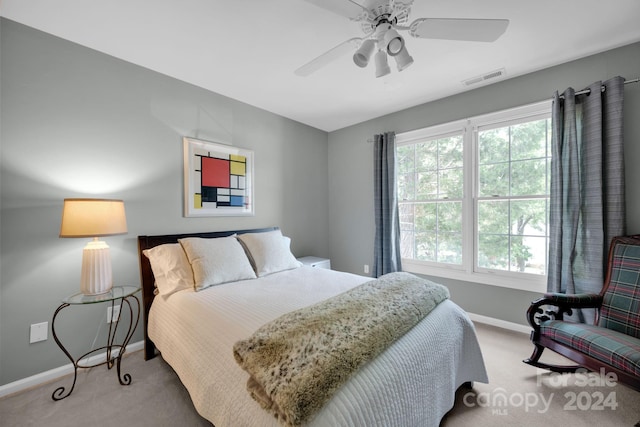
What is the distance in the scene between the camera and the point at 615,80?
→ 79.3 inches

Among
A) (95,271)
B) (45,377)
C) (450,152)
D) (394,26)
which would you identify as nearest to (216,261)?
(95,271)

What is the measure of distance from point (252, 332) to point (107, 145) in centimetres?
204

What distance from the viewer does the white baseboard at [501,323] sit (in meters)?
2.55

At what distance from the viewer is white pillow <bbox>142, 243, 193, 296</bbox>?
204cm

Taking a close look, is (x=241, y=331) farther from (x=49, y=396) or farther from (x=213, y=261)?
(x=49, y=396)

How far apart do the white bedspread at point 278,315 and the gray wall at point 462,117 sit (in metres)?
1.33

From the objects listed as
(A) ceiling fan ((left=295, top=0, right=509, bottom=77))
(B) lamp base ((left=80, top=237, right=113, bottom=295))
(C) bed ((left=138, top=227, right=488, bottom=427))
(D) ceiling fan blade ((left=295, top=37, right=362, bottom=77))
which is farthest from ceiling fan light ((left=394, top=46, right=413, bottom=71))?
(B) lamp base ((left=80, top=237, right=113, bottom=295))

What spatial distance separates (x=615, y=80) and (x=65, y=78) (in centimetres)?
428

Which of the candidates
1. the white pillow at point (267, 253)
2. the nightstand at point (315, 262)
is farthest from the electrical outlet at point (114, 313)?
Answer: the nightstand at point (315, 262)

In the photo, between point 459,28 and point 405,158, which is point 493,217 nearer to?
point 405,158

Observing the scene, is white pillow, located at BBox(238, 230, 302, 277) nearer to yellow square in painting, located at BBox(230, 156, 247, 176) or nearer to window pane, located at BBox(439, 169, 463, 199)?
yellow square in painting, located at BBox(230, 156, 247, 176)

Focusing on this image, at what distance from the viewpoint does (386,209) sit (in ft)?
11.0

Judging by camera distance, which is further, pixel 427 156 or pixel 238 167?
pixel 427 156

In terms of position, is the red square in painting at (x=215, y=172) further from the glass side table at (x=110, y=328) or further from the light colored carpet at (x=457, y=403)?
the light colored carpet at (x=457, y=403)
